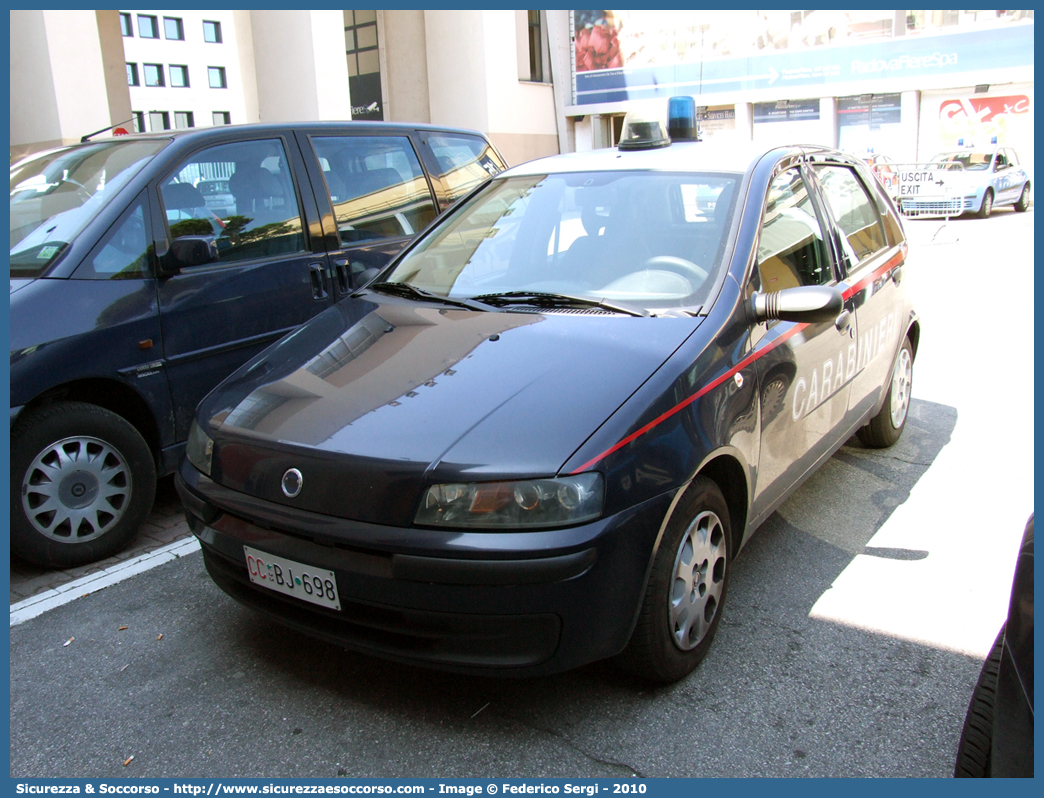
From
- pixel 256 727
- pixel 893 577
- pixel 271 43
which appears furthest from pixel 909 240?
pixel 271 43

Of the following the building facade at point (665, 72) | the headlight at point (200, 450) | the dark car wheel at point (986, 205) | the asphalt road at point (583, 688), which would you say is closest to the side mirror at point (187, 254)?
the headlight at point (200, 450)

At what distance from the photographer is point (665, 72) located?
107 ft

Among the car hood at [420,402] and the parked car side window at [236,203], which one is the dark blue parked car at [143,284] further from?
the car hood at [420,402]

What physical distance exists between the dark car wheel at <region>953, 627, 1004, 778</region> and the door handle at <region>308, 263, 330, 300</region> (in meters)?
3.57

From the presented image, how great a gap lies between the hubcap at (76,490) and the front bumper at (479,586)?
4.81ft

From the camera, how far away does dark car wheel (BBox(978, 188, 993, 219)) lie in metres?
19.9

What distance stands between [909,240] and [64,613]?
464 centimetres

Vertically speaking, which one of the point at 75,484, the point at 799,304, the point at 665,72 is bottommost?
the point at 75,484

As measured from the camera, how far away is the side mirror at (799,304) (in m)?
3.03

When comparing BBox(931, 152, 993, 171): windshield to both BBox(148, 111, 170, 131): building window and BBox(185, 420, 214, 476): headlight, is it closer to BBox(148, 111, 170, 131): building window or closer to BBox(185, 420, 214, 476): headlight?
BBox(185, 420, 214, 476): headlight

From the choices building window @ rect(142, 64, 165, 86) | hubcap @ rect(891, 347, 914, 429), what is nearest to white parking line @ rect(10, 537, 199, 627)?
hubcap @ rect(891, 347, 914, 429)

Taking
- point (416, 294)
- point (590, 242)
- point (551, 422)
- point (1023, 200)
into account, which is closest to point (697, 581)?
point (551, 422)

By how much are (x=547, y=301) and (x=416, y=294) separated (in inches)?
24.2

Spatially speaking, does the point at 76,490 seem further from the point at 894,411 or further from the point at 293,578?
the point at 894,411
